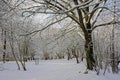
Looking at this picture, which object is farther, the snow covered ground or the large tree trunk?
the large tree trunk

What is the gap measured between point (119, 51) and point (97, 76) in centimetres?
725

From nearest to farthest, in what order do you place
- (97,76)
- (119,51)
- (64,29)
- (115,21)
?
(97,76) → (115,21) → (64,29) → (119,51)

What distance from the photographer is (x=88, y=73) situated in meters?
14.2

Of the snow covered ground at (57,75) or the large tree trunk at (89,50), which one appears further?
the large tree trunk at (89,50)

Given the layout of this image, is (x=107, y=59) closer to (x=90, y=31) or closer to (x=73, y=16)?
(x=90, y=31)

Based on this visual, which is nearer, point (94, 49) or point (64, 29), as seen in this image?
point (94, 49)

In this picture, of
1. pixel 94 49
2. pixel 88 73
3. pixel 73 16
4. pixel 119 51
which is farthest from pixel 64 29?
pixel 119 51

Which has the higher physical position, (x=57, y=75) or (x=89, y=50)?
(x=89, y=50)

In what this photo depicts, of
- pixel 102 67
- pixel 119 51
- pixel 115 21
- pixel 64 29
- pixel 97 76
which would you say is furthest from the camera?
pixel 119 51

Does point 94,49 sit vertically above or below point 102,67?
above

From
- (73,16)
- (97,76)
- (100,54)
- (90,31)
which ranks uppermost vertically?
(73,16)

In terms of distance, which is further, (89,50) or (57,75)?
(89,50)

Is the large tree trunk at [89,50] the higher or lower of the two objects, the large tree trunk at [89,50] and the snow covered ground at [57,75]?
the higher

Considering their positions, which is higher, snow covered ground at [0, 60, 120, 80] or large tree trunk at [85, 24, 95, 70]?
large tree trunk at [85, 24, 95, 70]
